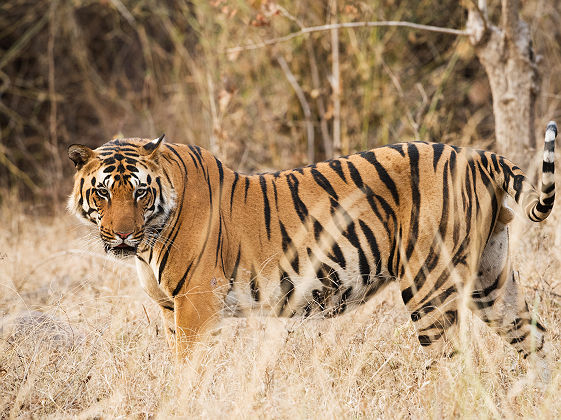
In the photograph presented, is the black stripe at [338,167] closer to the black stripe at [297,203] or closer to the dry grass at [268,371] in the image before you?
the black stripe at [297,203]

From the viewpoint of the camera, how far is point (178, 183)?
3.51 m

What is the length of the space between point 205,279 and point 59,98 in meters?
6.31

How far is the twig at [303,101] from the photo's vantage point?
725cm

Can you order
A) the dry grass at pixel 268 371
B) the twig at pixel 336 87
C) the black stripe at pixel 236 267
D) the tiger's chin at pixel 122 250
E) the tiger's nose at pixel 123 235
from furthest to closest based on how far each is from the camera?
the twig at pixel 336 87 → the black stripe at pixel 236 267 → the tiger's chin at pixel 122 250 → the tiger's nose at pixel 123 235 → the dry grass at pixel 268 371

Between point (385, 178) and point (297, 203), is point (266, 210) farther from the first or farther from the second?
point (385, 178)

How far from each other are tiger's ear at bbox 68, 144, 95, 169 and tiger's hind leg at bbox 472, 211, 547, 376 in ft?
7.12

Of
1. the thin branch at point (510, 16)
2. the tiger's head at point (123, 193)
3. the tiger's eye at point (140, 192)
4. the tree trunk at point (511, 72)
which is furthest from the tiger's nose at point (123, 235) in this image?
the thin branch at point (510, 16)

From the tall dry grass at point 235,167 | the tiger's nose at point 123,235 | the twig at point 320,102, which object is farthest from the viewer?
the twig at point 320,102

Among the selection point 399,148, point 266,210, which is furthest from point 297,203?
point 399,148

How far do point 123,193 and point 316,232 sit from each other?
106 cm

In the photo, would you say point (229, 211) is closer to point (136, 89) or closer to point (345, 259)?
point (345, 259)

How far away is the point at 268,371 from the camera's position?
3.17m

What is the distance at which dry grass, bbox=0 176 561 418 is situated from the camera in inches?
116

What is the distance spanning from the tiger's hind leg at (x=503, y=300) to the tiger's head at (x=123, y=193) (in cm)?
173
